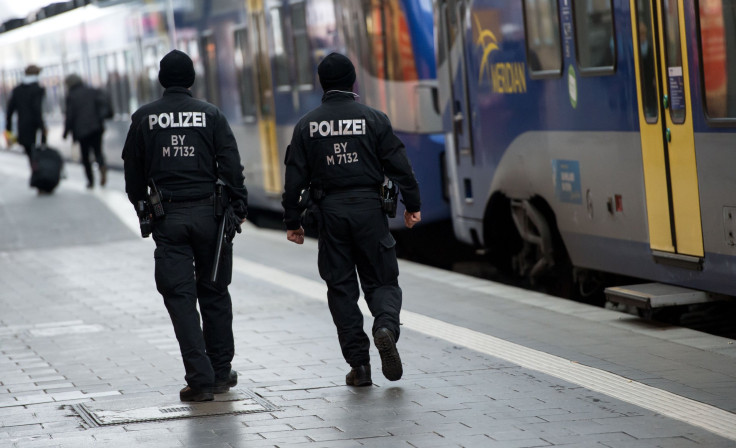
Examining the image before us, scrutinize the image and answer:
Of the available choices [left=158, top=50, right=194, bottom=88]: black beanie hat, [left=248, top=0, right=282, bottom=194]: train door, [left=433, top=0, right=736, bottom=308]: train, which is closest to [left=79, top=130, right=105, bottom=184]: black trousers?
[left=248, top=0, right=282, bottom=194]: train door

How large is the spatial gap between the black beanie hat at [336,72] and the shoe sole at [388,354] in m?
1.24

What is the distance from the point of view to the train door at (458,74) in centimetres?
1145

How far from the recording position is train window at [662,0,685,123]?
26.6 ft

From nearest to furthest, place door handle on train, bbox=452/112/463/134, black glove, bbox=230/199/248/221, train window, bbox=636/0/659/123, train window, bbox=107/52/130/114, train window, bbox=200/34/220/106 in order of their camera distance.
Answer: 1. black glove, bbox=230/199/248/221
2. train window, bbox=636/0/659/123
3. door handle on train, bbox=452/112/463/134
4. train window, bbox=200/34/220/106
5. train window, bbox=107/52/130/114

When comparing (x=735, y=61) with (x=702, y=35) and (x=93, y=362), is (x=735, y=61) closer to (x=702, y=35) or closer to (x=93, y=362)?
(x=702, y=35)

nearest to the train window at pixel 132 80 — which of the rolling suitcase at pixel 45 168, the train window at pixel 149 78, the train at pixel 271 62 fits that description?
the train at pixel 271 62

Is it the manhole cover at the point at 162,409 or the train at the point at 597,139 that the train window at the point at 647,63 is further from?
the manhole cover at the point at 162,409

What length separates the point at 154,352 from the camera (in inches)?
333

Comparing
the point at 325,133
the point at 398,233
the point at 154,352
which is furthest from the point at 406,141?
the point at 325,133

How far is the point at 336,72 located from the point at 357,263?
3.18 ft

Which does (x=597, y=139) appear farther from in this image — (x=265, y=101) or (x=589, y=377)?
(x=265, y=101)

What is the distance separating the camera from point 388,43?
43.6 feet

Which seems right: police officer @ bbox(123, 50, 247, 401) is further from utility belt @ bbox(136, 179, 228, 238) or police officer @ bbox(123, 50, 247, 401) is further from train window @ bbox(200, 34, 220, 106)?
train window @ bbox(200, 34, 220, 106)

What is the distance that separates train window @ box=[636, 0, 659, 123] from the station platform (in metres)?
1.32
